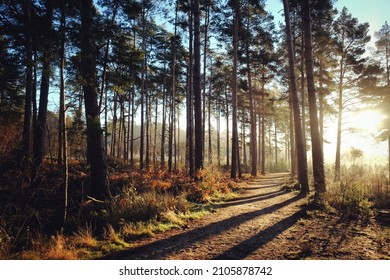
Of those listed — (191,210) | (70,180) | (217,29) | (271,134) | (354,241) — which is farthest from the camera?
(271,134)

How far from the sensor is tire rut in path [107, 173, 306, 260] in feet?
11.8

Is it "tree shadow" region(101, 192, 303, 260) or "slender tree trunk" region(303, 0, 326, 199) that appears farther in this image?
"slender tree trunk" region(303, 0, 326, 199)

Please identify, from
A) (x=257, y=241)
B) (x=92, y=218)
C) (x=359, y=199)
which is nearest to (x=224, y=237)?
(x=257, y=241)

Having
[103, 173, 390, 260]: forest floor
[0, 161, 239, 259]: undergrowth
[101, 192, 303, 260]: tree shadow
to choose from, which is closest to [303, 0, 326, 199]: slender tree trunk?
[103, 173, 390, 260]: forest floor

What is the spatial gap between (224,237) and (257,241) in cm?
62

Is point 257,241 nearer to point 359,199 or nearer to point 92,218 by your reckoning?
point 359,199

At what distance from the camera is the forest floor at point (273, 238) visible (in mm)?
3555

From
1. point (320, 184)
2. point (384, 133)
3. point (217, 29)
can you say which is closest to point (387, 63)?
point (384, 133)

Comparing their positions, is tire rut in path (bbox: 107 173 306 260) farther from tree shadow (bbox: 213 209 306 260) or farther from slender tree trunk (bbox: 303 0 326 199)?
slender tree trunk (bbox: 303 0 326 199)

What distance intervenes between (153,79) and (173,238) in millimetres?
19567
